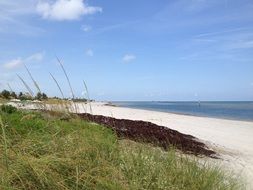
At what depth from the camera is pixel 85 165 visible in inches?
177

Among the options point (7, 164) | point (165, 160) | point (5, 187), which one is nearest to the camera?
point (5, 187)

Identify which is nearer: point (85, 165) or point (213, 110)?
point (85, 165)

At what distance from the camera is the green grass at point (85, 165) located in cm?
422

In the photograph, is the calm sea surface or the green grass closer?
the green grass

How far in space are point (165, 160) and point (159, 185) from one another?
2.27ft

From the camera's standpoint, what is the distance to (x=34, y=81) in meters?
4.82

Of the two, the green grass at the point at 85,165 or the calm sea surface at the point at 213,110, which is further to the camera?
the calm sea surface at the point at 213,110

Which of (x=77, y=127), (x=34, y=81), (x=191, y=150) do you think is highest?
(x=34, y=81)

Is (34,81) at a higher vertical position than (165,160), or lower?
higher

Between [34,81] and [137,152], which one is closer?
[34,81]

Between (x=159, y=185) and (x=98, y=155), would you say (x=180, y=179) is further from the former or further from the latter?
(x=98, y=155)

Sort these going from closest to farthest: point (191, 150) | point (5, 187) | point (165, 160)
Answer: point (5, 187) → point (165, 160) → point (191, 150)

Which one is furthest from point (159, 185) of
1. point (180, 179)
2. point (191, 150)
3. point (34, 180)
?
point (191, 150)

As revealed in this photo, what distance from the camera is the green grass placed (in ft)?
13.9
